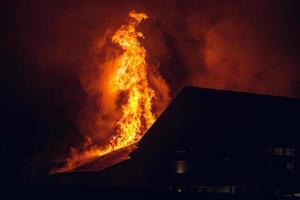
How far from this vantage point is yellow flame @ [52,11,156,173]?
1613 inches

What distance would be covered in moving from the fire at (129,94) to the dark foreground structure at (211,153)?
6.91 metres

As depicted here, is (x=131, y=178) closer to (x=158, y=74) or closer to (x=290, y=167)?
(x=290, y=167)

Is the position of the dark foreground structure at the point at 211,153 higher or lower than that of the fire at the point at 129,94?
lower

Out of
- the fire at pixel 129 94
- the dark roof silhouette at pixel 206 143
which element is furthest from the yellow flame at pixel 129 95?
the dark roof silhouette at pixel 206 143

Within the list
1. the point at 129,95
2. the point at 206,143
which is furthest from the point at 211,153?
the point at 129,95

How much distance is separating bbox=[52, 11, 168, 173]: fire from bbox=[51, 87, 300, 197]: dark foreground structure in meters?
6.91

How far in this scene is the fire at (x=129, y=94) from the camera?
41.0 metres

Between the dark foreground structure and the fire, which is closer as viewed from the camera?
the dark foreground structure

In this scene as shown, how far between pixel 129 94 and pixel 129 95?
9cm

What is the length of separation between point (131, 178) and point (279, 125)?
341 inches

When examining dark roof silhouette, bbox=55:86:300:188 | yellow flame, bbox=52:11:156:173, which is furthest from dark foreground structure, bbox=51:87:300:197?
yellow flame, bbox=52:11:156:173

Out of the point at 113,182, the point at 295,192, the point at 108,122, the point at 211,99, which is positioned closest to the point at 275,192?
the point at 295,192

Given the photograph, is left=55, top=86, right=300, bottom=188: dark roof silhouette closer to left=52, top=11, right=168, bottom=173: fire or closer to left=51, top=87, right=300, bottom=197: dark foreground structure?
left=51, top=87, right=300, bottom=197: dark foreground structure

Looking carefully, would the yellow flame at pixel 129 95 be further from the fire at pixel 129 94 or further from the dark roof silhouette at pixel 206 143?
the dark roof silhouette at pixel 206 143
